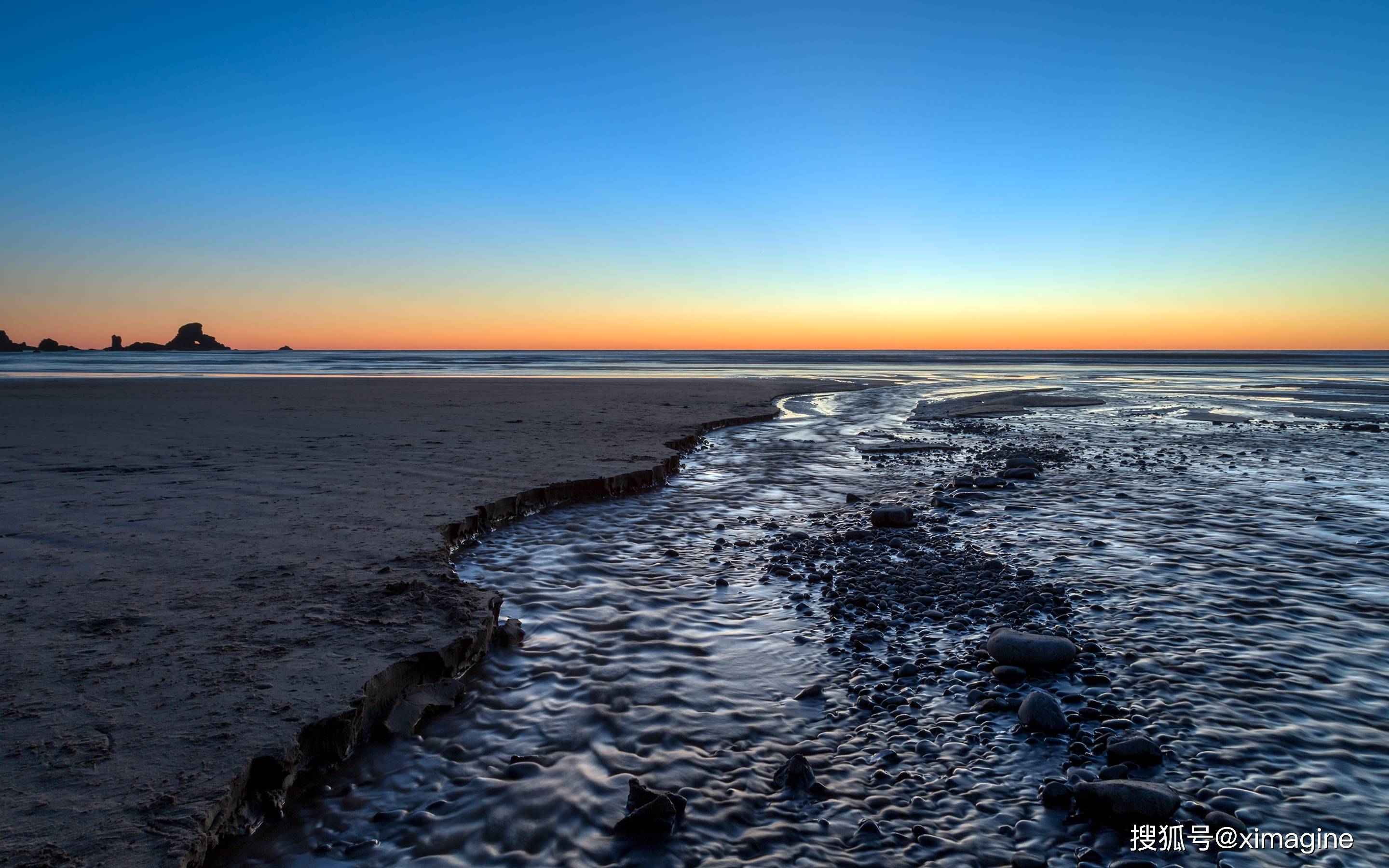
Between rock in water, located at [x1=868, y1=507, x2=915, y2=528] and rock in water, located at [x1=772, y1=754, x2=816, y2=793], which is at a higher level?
rock in water, located at [x1=868, y1=507, x2=915, y2=528]

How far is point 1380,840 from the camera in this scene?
10.1ft

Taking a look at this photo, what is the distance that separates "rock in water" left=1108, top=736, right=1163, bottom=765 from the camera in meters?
3.60

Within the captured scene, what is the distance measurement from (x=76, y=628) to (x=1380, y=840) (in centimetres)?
701

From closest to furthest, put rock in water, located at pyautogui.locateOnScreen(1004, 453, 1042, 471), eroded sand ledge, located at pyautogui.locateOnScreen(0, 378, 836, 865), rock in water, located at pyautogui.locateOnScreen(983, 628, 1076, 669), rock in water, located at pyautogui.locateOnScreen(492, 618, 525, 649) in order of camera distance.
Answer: eroded sand ledge, located at pyautogui.locateOnScreen(0, 378, 836, 865) < rock in water, located at pyautogui.locateOnScreen(983, 628, 1076, 669) < rock in water, located at pyautogui.locateOnScreen(492, 618, 525, 649) < rock in water, located at pyautogui.locateOnScreen(1004, 453, 1042, 471)

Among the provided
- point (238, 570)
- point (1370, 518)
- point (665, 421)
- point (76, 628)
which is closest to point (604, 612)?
point (238, 570)

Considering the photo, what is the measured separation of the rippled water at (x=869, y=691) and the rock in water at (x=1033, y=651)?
11cm

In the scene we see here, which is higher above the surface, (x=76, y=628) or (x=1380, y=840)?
(x=76, y=628)

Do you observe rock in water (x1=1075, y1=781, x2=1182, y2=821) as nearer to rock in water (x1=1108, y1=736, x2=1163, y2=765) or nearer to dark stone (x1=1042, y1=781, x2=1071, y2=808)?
dark stone (x1=1042, y1=781, x2=1071, y2=808)

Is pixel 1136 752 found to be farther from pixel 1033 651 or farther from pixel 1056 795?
pixel 1033 651

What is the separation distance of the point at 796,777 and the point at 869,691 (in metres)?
1.10

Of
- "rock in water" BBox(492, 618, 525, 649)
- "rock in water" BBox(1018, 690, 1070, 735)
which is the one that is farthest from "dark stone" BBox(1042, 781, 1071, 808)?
"rock in water" BBox(492, 618, 525, 649)

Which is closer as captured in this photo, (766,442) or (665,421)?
(766,442)

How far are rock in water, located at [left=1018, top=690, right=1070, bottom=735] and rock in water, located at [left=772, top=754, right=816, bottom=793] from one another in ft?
4.49

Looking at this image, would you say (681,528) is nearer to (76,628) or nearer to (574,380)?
(76,628)
